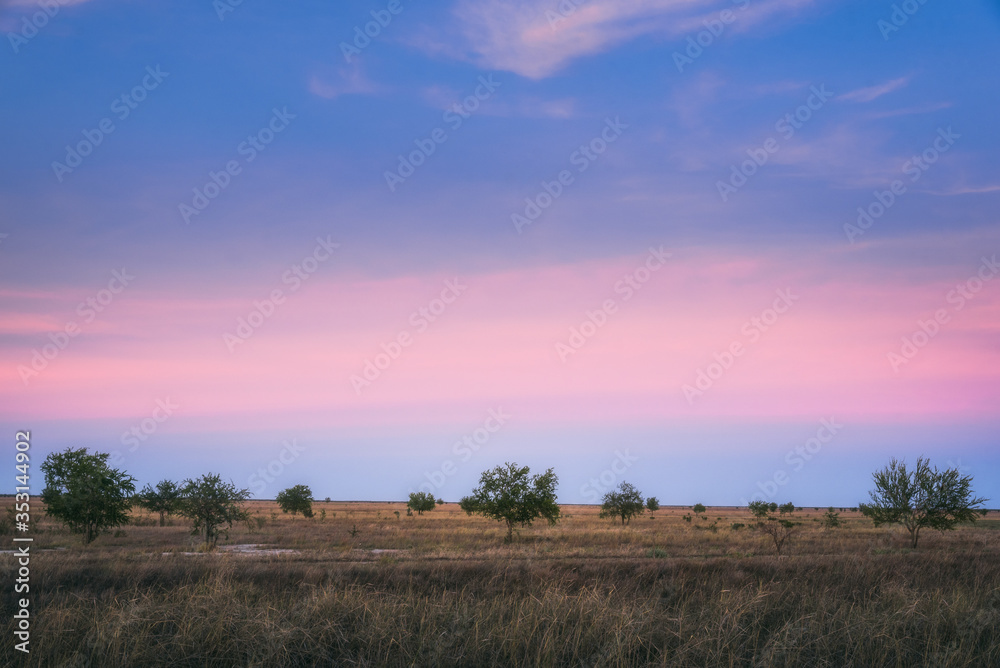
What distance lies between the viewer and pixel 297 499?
84.2 meters

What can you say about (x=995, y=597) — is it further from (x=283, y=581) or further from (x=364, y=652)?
(x=283, y=581)

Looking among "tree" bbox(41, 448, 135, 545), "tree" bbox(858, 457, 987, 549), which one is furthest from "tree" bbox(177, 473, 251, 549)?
"tree" bbox(858, 457, 987, 549)

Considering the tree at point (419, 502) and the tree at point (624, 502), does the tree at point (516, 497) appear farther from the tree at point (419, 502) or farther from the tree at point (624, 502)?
the tree at point (419, 502)

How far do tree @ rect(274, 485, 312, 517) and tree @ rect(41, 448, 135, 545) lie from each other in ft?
152

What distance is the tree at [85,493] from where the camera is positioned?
36.2m

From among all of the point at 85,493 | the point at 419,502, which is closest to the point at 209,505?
the point at 85,493

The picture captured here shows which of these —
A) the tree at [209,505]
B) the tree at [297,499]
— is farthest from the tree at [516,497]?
the tree at [297,499]

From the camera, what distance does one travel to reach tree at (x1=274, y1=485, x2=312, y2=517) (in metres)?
83.7

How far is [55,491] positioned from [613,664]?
40.5 m

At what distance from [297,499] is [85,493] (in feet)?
163

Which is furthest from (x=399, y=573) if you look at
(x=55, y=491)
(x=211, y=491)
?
(x=55, y=491)

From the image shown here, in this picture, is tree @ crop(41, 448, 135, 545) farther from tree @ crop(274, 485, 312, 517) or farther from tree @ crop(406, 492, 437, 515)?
tree @ crop(406, 492, 437, 515)

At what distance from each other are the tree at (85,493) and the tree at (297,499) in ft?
152

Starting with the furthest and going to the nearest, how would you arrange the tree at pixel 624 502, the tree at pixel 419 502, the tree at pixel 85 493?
the tree at pixel 419 502, the tree at pixel 624 502, the tree at pixel 85 493
